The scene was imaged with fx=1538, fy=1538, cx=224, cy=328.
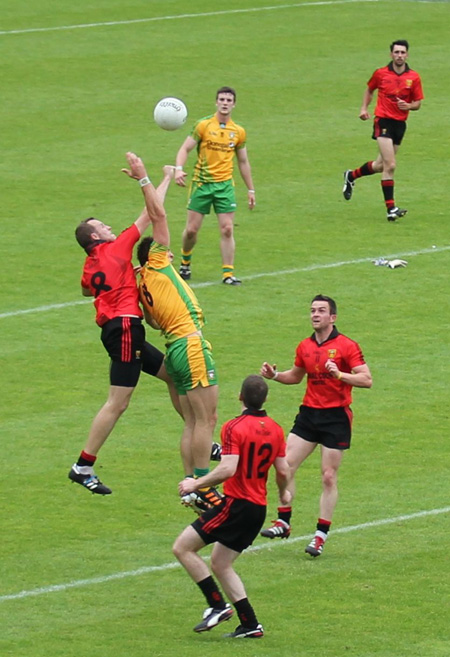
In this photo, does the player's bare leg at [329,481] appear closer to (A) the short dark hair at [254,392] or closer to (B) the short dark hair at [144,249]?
(A) the short dark hair at [254,392]

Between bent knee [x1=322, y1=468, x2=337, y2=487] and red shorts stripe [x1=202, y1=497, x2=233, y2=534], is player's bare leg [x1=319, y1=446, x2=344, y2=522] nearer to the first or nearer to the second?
bent knee [x1=322, y1=468, x2=337, y2=487]

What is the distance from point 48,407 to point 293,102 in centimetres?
1380

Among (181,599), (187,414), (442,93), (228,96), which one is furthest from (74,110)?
(181,599)

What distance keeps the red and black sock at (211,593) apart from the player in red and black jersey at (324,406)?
1532 millimetres

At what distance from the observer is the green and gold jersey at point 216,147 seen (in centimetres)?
1997

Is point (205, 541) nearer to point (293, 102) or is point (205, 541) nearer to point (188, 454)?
point (188, 454)

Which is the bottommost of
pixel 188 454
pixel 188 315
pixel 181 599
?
pixel 181 599

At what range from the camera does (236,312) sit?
64.1 ft

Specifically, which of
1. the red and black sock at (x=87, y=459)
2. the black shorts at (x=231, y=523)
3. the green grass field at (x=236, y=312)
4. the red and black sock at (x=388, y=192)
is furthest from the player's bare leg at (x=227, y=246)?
the black shorts at (x=231, y=523)

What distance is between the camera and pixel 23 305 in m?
19.8

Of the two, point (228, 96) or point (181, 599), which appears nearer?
point (181, 599)

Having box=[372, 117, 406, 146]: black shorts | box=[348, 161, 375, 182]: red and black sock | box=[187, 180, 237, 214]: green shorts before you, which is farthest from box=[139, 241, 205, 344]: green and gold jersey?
box=[348, 161, 375, 182]: red and black sock

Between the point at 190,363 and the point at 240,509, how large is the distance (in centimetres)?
230

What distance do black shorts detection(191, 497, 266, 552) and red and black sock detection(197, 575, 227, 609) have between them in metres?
0.31
